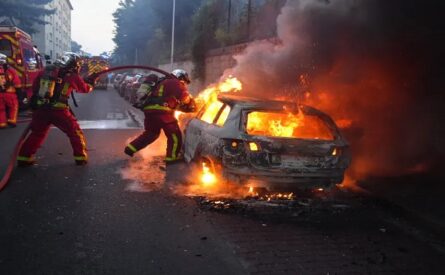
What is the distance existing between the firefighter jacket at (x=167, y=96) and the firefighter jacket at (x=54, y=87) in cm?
120

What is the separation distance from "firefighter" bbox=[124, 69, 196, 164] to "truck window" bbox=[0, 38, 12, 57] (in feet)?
30.9

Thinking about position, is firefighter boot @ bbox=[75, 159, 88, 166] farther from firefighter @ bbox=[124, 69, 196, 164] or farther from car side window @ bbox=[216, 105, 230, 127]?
car side window @ bbox=[216, 105, 230, 127]

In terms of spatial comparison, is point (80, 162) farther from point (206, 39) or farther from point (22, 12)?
point (22, 12)

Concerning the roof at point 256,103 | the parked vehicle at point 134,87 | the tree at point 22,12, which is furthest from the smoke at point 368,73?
the tree at point 22,12

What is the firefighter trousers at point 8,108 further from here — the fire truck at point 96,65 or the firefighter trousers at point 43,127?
the fire truck at point 96,65

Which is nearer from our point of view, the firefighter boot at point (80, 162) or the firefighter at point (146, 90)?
the firefighter boot at point (80, 162)

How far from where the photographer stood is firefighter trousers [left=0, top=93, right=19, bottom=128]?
36.6ft

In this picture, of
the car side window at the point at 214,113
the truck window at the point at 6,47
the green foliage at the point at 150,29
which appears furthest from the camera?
the green foliage at the point at 150,29

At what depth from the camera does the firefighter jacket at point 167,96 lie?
7.55 m

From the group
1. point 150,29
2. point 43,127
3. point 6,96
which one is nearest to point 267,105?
point 43,127

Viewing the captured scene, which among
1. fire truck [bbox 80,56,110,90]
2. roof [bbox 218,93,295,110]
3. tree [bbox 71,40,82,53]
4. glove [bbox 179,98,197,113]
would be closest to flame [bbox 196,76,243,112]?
glove [bbox 179,98,197,113]

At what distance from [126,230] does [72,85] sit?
3.66 metres

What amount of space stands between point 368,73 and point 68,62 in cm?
572

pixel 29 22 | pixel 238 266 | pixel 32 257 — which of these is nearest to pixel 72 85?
→ pixel 32 257
